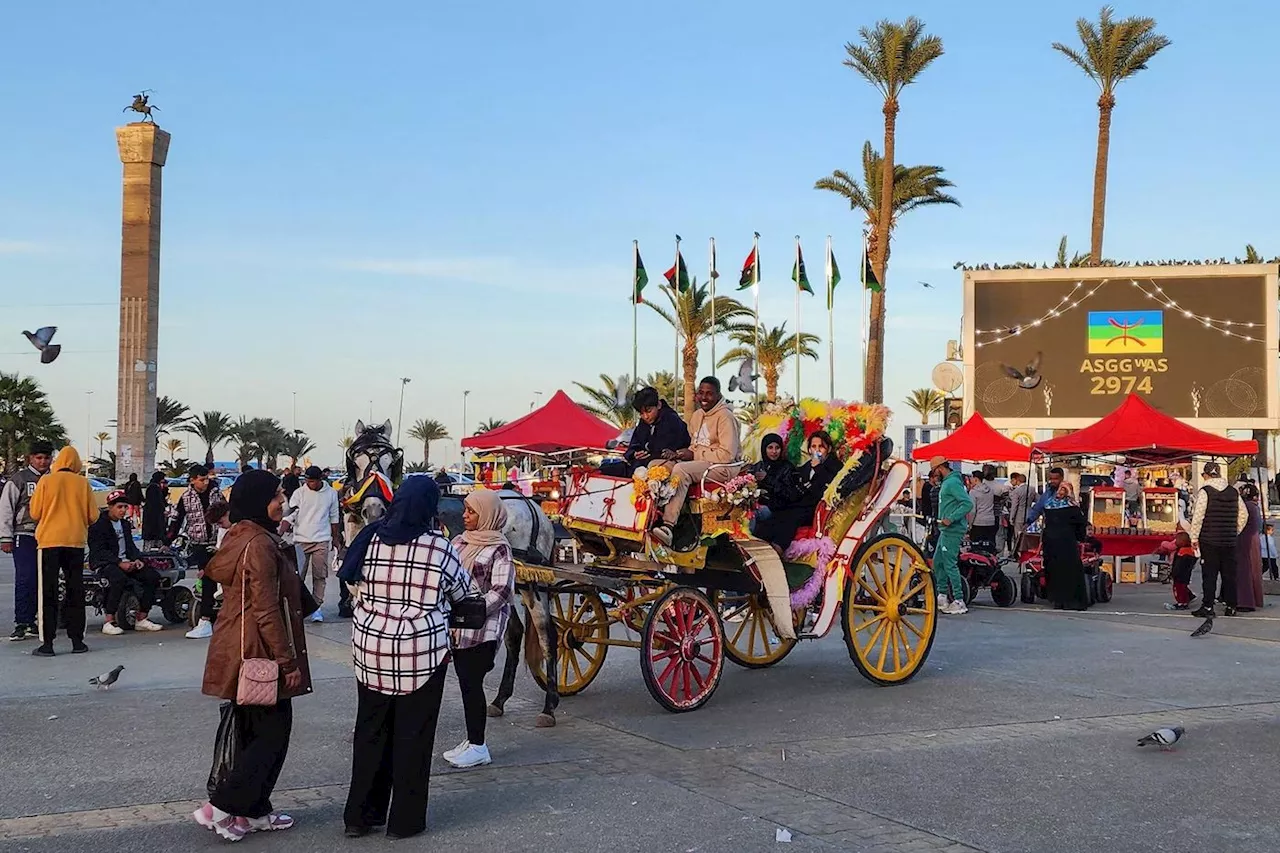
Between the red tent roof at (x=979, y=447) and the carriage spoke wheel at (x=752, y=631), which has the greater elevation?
the red tent roof at (x=979, y=447)

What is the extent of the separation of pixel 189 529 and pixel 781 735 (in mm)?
8668

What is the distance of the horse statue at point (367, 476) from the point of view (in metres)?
13.6

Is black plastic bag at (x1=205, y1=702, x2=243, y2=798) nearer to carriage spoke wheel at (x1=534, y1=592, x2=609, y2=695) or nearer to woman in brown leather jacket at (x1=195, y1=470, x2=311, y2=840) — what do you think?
woman in brown leather jacket at (x1=195, y1=470, x2=311, y2=840)

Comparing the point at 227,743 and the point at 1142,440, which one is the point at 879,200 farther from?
the point at 227,743

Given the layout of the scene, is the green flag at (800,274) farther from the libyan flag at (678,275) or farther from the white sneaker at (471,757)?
the white sneaker at (471,757)

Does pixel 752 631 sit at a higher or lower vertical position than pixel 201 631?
higher

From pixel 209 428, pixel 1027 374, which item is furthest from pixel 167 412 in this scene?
pixel 1027 374

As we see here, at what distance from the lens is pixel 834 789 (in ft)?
21.8

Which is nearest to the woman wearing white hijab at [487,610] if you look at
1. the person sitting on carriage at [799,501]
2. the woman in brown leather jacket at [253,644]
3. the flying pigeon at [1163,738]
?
the woman in brown leather jacket at [253,644]

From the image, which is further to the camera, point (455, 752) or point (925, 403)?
point (925, 403)

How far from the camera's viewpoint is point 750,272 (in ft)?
132

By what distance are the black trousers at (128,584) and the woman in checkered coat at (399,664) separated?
8.30 m

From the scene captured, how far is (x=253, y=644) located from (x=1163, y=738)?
5.07m

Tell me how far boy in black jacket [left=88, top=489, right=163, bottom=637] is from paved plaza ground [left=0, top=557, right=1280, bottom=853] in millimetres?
1899
